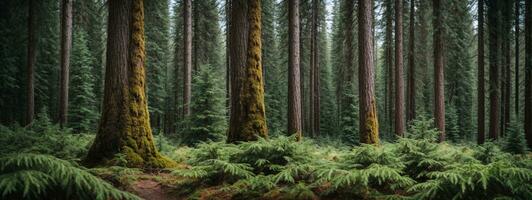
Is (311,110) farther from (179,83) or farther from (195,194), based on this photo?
(195,194)

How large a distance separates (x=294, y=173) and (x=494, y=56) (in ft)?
56.3

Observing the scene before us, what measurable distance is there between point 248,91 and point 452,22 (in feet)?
49.2

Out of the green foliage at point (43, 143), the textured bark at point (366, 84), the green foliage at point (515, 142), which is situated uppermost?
the textured bark at point (366, 84)

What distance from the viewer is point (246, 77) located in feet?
32.7

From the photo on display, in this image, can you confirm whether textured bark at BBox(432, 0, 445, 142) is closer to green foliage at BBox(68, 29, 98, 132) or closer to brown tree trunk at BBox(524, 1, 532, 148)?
brown tree trunk at BBox(524, 1, 532, 148)

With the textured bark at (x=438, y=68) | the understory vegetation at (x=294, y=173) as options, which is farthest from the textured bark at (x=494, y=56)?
the understory vegetation at (x=294, y=173)

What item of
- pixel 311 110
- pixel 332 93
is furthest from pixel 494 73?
pixel 332 93

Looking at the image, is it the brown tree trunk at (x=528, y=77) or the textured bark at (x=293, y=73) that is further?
the brown tree trunk at (x=528, y=77)

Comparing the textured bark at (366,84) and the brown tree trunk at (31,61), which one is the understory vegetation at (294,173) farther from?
the brown tree trunk at (31,61)

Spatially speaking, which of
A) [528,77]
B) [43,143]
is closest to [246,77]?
[43,143]

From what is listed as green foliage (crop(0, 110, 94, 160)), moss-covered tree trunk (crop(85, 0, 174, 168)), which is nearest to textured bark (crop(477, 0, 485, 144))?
moss-covered tree trunk (crop(85, 0, 174, 168))

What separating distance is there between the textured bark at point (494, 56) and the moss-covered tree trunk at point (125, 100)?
1733 cm

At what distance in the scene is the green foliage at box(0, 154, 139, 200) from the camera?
3.31 m

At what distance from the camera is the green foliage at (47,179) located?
3311 mm
